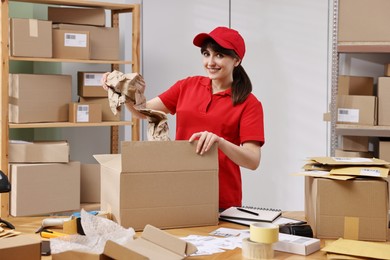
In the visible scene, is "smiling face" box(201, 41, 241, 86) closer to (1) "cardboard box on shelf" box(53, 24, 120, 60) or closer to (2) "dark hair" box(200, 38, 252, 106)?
(2) "dark hair" box(200, 38, 252, 106)

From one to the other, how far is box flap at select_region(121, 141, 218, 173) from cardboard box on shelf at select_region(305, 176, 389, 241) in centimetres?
36

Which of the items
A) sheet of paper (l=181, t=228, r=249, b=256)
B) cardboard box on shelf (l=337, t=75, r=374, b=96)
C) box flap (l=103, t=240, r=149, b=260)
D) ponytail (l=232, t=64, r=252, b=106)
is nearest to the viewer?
box flap (l=103, t=240, r=149, b=260)

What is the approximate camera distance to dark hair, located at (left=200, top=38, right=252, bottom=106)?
2189 mm

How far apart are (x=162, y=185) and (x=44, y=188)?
1896 millimetres

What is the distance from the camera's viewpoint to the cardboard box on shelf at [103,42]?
369 centimetres

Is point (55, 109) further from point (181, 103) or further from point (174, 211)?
point (174, 211)

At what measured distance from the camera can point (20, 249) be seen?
1353mm

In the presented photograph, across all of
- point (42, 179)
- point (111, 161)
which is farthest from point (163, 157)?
point (42, 179)

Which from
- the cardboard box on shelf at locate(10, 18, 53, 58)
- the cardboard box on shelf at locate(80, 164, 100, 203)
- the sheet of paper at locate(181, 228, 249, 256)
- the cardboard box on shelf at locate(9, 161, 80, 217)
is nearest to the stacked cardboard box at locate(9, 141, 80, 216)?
the cardboard box on shelf at locate(9, 161, 80, 217)

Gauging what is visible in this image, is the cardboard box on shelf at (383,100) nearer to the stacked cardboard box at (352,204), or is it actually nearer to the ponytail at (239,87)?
the ponytail at (239,87)

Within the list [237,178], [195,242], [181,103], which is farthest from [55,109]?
[195,242]

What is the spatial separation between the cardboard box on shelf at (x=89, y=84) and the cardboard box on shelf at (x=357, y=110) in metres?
1.56

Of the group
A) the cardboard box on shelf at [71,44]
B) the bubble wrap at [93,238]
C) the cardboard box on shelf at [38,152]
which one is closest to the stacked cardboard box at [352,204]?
Result: the bubble wrap at [93,238]

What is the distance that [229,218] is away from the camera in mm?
1918
